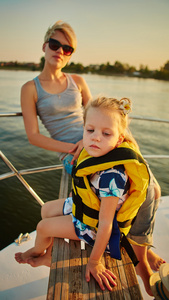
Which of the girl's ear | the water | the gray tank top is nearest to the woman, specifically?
the gray tank top

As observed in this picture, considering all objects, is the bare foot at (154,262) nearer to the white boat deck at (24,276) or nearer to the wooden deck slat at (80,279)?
the white boat deck at (24,276)

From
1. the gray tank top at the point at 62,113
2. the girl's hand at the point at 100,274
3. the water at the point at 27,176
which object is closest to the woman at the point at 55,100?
the gray tank top at the point at 62,113

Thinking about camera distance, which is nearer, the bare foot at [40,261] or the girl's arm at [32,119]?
the bare foot at [40,261]

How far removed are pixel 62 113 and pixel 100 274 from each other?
1252 mm

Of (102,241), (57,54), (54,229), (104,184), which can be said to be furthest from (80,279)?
(57,54)

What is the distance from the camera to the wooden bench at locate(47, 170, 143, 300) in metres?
0.94

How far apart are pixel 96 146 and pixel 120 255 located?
1.67ft

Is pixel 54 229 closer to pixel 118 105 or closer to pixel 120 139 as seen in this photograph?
pixel 120 139

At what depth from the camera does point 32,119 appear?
1823 mm

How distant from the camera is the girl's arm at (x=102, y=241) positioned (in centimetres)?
102

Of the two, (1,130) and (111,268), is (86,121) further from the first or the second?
(1,130)

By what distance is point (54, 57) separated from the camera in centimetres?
190

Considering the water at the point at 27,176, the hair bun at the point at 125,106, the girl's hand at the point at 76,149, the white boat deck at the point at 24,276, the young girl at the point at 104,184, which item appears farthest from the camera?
the water at the point at 27,176

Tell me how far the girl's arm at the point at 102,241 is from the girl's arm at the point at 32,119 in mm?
801
